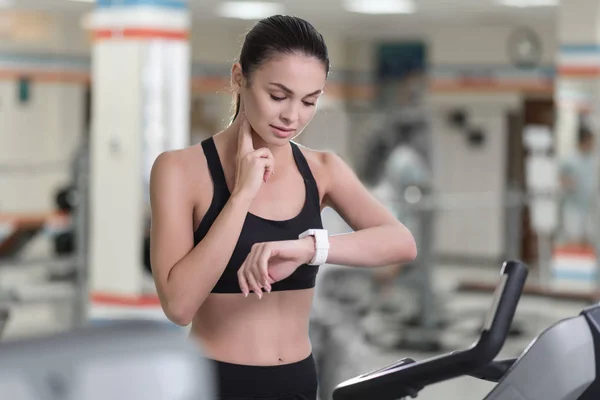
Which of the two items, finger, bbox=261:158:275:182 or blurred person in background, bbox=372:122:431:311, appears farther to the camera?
blurred person in background, bbox=372:122:431:311

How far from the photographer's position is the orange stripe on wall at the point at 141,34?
5.59 meters

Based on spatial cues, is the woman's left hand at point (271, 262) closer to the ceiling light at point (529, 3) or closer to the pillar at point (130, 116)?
the pillar at point (130, 116)

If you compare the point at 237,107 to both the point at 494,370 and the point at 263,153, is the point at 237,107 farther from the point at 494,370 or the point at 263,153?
the point at 494,370

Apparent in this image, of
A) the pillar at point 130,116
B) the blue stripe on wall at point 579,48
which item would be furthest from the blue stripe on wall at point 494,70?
the pillar at point 130,116

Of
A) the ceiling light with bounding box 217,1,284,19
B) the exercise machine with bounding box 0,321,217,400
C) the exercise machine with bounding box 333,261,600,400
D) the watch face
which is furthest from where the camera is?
the watch face

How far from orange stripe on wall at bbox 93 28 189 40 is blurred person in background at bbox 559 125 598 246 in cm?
390

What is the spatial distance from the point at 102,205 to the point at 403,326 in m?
3.58

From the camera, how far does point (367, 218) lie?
184 centimetres

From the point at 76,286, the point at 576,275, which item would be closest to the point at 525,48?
the point at 576,275

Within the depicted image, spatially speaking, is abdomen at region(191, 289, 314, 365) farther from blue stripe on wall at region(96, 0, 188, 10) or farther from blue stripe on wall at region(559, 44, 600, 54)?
blue stripe on wall at region(559, 44, 600, 54)

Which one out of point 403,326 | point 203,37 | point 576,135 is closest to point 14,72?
point 203,37

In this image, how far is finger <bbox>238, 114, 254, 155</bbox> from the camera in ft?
5.54

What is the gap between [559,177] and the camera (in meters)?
8.45

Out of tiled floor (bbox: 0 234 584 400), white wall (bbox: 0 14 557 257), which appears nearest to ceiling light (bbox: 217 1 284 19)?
white wall (bbox: 0 14 557 257)
